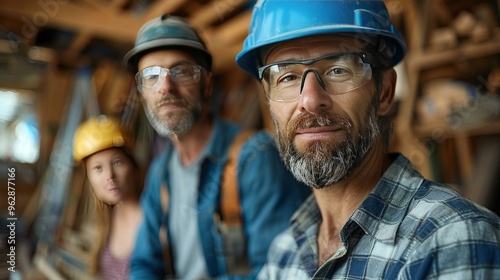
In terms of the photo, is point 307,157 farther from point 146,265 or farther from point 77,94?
point 146,265

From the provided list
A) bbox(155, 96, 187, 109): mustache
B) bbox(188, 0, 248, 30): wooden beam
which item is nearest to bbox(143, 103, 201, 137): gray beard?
bbox(155, 96, 187, 109): mustache

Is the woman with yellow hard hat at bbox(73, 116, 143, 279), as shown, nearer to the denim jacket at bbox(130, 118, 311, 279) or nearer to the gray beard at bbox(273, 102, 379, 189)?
the denim jacket at bbox(130, 118, 311, 279)

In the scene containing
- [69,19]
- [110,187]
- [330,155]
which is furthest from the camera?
[69,19]

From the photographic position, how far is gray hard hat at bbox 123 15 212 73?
2.94 ft

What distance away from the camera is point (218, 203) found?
1.34 m

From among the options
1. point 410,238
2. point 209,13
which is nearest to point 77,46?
point 209,13

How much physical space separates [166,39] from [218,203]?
584 millimetres

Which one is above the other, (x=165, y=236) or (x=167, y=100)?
(x=167, y=100)

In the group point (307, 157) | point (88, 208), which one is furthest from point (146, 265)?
point (307, 157)

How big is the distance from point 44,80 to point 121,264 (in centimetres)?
50

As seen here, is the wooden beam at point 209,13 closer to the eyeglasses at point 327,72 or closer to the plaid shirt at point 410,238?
the eyeglasses at point 327,72

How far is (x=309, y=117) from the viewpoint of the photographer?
95cm

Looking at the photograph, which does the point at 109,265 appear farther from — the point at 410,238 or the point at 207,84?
the point at 410,238

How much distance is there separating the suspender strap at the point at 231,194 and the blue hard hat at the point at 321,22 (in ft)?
1.34
